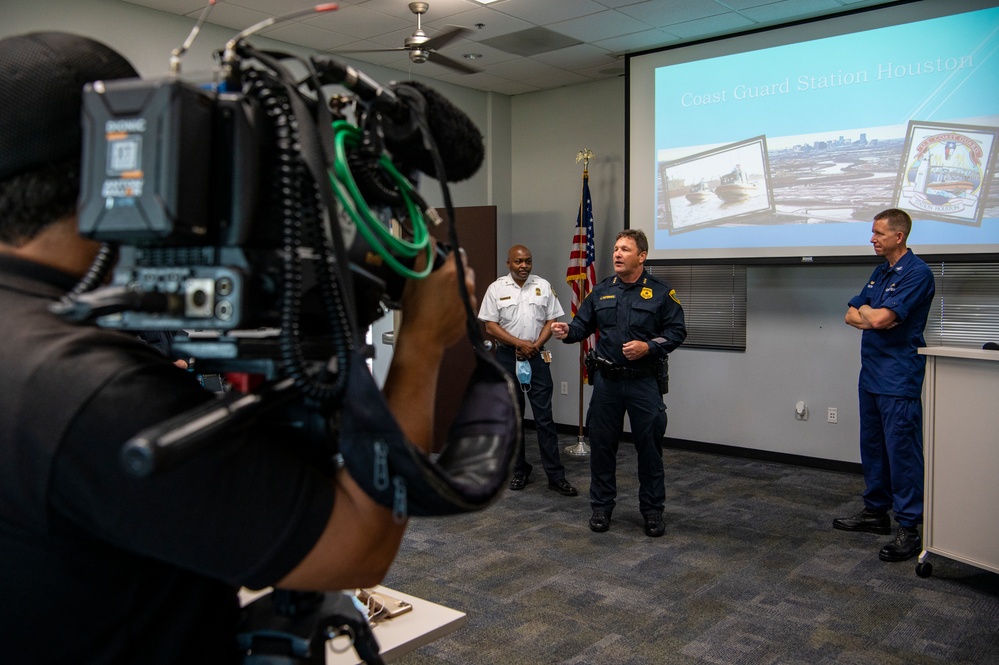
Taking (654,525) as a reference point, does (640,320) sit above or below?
above

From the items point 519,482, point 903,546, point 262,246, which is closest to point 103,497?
point 262,246

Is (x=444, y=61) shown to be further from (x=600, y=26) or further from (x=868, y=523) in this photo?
(x=600, y=26)

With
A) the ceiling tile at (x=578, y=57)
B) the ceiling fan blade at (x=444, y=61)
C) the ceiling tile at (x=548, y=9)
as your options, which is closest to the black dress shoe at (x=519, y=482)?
the ceiling tile at (x=548, y=9)

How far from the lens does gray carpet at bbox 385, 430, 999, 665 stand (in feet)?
9.14

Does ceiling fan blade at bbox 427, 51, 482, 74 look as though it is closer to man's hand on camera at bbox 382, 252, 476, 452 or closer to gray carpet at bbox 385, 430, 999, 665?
man's hand on camera at bbox 382, 252, 476, 452

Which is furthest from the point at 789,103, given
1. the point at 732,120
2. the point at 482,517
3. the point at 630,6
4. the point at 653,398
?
the point at 482,517

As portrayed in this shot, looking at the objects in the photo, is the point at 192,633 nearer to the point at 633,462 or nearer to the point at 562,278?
the point at 633,462

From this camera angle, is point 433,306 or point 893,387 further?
point 893,387

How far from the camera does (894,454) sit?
151 inches

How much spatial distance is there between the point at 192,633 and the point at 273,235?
397mm

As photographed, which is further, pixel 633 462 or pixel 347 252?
pixel 633 462

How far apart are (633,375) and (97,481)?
370 centimetres

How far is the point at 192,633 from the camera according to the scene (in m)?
0.76

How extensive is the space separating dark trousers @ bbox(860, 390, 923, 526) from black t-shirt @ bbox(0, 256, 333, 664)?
3772 mm
